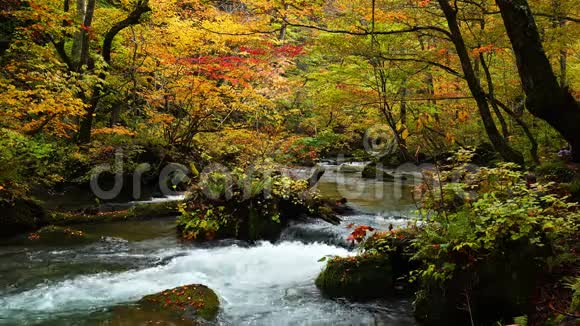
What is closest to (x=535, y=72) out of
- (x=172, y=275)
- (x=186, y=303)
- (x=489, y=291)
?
(x=489, y=291)

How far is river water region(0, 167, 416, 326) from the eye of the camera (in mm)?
5562

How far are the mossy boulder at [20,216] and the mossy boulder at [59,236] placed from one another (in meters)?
0.28

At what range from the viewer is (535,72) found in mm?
5145

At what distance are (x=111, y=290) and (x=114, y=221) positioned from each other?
466cm

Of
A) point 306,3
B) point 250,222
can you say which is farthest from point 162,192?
point 306,3

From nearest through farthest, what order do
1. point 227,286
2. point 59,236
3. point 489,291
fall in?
point 489,291, point 227,286, point 59,236

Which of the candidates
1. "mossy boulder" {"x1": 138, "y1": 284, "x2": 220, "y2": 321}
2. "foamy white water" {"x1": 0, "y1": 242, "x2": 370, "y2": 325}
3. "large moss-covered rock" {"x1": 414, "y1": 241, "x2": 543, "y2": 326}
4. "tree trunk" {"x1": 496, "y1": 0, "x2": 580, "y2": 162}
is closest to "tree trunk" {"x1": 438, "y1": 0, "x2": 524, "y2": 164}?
"tree trunk" {"x1": 496, "y1": 0, "x2": 580, "y2": 162}

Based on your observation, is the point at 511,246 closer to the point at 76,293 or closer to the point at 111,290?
the point at 111,290

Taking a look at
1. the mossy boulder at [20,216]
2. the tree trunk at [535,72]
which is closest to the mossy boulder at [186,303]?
the mossy boulder at [20,216]

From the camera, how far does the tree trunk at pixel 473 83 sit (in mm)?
6109

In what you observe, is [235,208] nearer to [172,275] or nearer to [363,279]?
[172,275]

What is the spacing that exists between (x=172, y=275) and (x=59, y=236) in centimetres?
363

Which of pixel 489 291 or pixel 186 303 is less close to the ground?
pixel 489 291

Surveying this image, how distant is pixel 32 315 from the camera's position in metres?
5.29
